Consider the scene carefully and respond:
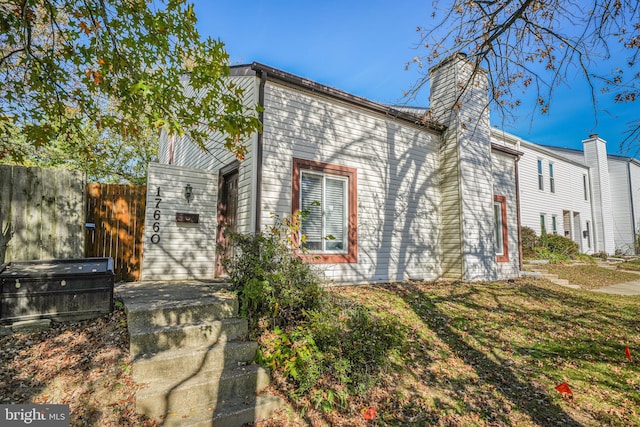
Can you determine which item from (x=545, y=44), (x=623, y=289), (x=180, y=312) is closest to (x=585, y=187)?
(x=623, y=289)

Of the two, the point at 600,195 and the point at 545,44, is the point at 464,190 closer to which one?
the point at 545,44

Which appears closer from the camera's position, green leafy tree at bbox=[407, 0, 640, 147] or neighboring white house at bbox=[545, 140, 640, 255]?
green leafy tree at bbox=[407, 0, 640, 147]

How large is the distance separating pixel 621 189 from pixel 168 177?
31588mm

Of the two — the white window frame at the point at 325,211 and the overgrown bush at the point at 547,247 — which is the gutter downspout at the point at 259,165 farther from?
the overgrown bush at the point at 547,247

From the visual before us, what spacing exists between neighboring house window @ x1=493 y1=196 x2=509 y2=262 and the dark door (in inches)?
319

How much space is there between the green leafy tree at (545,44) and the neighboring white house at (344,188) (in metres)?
1.06

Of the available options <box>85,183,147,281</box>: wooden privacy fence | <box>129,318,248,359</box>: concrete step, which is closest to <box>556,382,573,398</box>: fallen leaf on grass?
<box>129,318,248,359</box>: concrete step

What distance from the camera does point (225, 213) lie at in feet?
25.0

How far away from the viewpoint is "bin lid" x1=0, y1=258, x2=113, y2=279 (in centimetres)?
380

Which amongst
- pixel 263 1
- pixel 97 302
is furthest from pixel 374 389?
pixel 263 1

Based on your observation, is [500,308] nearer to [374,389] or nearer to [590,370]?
[590,370]

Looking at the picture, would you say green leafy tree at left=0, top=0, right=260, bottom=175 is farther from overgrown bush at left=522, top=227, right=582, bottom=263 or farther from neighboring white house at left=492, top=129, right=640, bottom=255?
overgrown bush at left=522, top=227, right=582, bottom=263

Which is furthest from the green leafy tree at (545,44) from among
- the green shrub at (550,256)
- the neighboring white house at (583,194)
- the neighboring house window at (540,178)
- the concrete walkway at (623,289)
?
the neighboring house window at (540,178)

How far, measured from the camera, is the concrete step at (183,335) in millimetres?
3342
